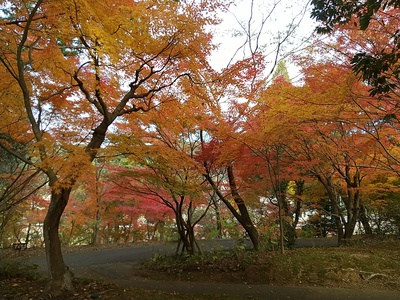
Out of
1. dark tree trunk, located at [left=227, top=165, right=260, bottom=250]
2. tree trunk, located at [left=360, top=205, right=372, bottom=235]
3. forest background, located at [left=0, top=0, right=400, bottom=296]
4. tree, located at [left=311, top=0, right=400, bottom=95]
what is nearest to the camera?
tree, located at [left=311, top=0, right=400, bottom=95]

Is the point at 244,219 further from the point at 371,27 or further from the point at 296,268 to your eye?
the point at 371,27

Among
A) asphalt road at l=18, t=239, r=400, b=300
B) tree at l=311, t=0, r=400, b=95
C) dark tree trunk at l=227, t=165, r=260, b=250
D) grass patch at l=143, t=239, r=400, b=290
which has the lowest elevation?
asphalt road at l=18, t=239, r=400, b=300

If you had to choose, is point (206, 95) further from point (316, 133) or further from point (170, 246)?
point (170, 246)

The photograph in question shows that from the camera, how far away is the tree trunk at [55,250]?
6006 millimetres

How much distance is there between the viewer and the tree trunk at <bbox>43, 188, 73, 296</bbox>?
19.7 feet

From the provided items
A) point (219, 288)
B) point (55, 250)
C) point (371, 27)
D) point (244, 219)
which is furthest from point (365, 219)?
point (55, 250)

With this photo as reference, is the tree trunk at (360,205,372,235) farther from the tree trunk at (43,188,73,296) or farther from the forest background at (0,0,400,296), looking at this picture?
the tree trunk at (43,188,73,296)

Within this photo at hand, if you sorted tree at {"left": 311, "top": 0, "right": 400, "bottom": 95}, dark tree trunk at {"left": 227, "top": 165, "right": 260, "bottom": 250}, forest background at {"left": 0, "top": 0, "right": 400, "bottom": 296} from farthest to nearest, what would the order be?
dark tree trunk at {"left": 227, "top": 165, "right": 260, "bottom": 250}, forest background at {"left": 0, "top": 0, "right": 400, "bottom": 296}, tree at {"left": 311, "top": 0, "right": 400, "bottom": 95}

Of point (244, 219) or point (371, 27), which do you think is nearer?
point (371, 27)

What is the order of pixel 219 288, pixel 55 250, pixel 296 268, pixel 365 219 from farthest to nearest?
pixel 365 219 < pixel 296 268 < pixel 219 288 < pixel 55 250

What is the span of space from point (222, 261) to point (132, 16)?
7.62 meters

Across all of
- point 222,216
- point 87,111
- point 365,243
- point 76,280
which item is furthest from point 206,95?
point 222,216

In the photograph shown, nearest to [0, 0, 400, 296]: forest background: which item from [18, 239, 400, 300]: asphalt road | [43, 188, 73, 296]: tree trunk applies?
[43, 188, 73, 296]: tree trunk

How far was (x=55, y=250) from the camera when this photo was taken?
617 cm
